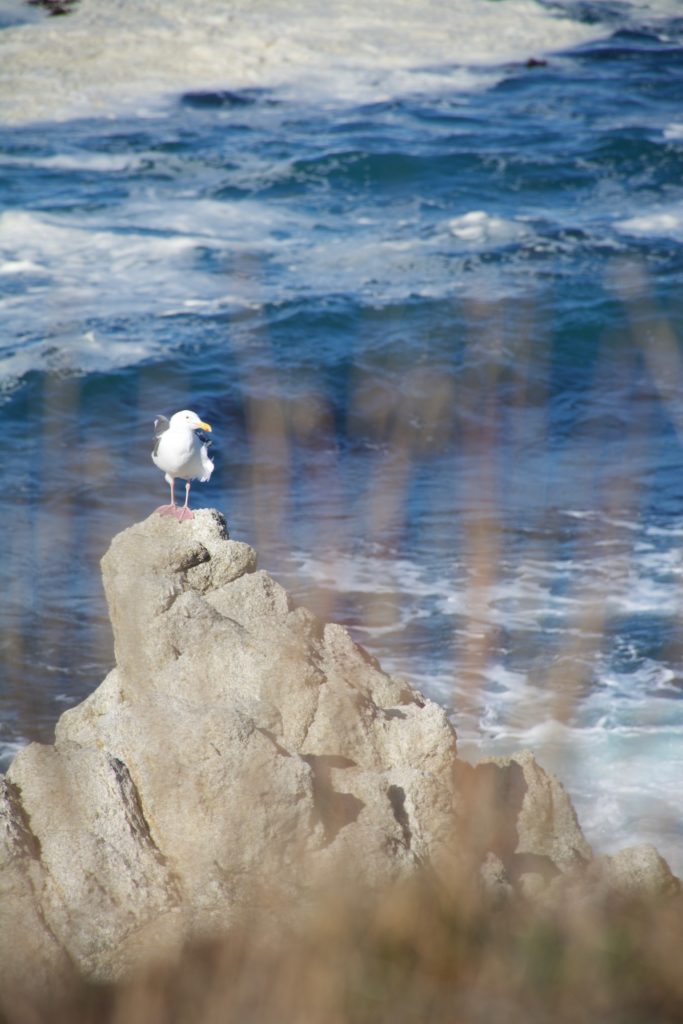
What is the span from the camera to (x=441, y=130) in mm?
33469

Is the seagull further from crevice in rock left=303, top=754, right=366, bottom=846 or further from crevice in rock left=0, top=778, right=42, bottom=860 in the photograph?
crevice in rock left=0, top=778, right=42, bottom=860

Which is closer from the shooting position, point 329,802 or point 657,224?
point 329,802

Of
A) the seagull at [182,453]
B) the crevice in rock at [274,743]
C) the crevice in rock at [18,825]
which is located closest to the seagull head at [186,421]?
the seagull at [182,453]

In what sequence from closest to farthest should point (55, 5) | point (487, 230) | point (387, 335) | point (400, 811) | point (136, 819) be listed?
1. point (136, 819)
2. point (400, 811)
3. point (387, 335)
4. point (487, 230)
5. point (55, 5)

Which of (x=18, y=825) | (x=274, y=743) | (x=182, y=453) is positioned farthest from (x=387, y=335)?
(x=18, y=825)

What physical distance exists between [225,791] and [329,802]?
54 centimetres

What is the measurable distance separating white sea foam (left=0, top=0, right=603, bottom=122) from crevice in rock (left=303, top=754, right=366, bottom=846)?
30145mm

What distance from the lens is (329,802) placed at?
6.14 meters

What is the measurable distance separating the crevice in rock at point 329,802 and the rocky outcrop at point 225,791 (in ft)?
0.04

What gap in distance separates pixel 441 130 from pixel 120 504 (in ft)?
68.4

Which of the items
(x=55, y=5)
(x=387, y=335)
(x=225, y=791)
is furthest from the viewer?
(x=55, y=5)

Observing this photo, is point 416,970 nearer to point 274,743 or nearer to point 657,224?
point 274,743

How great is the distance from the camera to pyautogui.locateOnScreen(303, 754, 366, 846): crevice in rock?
237 inches

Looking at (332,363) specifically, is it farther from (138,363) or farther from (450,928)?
(450,928)
